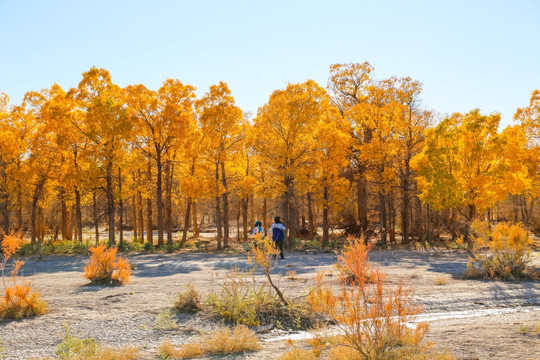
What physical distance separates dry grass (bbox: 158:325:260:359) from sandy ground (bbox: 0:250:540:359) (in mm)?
210

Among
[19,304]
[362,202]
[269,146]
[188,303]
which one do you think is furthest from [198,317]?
[362,202]

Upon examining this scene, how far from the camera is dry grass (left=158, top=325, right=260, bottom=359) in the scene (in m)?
5.88

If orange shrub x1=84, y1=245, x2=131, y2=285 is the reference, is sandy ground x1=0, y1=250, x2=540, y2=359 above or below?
below

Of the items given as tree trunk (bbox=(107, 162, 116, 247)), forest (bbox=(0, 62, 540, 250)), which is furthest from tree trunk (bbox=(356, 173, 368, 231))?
tree trunk (bbox=(107, 162, 116, 247))

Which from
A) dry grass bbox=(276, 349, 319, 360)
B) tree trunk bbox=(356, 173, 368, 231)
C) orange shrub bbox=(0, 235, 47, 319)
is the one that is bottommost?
dry grass bbox=(276, 349, 319, 360)

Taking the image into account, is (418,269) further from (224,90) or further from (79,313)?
(224,90)

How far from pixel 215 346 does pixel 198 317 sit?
6.43 ft

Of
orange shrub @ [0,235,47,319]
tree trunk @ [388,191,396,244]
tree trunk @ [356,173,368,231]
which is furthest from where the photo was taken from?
tree trunk @ [356,173,368,231]

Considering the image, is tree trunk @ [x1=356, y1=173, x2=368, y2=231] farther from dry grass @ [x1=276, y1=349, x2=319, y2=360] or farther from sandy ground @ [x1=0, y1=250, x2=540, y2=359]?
dry grass @ [x1=276, y1=349, x2=319, y2=360]

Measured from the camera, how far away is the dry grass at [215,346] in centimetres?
588

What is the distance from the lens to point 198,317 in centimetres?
794

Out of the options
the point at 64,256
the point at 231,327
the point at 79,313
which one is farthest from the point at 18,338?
the point at 64,256

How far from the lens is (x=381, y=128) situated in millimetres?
24516

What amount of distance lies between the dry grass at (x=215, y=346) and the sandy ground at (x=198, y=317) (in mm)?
210
